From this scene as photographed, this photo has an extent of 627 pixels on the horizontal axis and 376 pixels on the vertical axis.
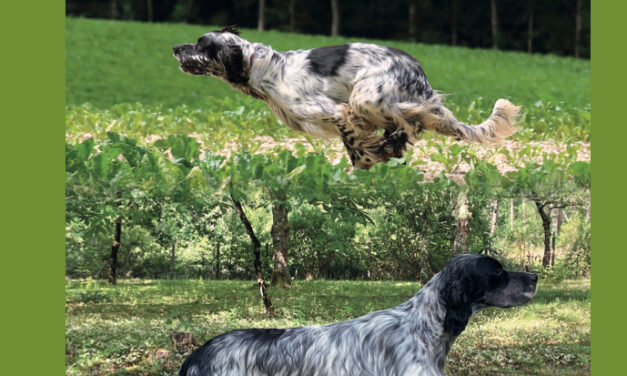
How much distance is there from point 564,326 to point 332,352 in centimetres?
204

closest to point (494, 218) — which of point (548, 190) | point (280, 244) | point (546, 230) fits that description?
point (546, 230)

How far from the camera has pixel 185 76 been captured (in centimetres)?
2147

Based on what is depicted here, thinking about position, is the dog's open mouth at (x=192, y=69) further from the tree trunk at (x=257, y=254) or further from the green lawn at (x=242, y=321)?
the green lawn at (x=242, y=321)

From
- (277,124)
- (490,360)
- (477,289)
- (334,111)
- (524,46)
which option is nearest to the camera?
(477,289)

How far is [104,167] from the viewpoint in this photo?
618 cm

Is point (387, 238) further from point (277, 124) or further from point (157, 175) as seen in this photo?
point (277, 124)

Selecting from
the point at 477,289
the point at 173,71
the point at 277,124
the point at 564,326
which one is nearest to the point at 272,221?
the point at 477,289

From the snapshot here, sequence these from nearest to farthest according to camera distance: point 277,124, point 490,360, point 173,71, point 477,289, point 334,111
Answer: point 477,289 < point 490,360 < point 334,111 < point 277,124 < point 173,71

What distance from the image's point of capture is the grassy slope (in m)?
18.8

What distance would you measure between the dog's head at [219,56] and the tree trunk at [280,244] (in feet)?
6.00

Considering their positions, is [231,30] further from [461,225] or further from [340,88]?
[461,225]

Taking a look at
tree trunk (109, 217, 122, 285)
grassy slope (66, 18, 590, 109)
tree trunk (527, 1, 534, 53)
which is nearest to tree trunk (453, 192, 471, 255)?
tree trunk (109, 217, 122, 285)

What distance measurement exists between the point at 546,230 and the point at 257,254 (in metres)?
2.04

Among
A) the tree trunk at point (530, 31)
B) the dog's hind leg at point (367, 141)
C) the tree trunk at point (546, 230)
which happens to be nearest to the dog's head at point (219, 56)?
the dog's hind leg at point (367, 141)
